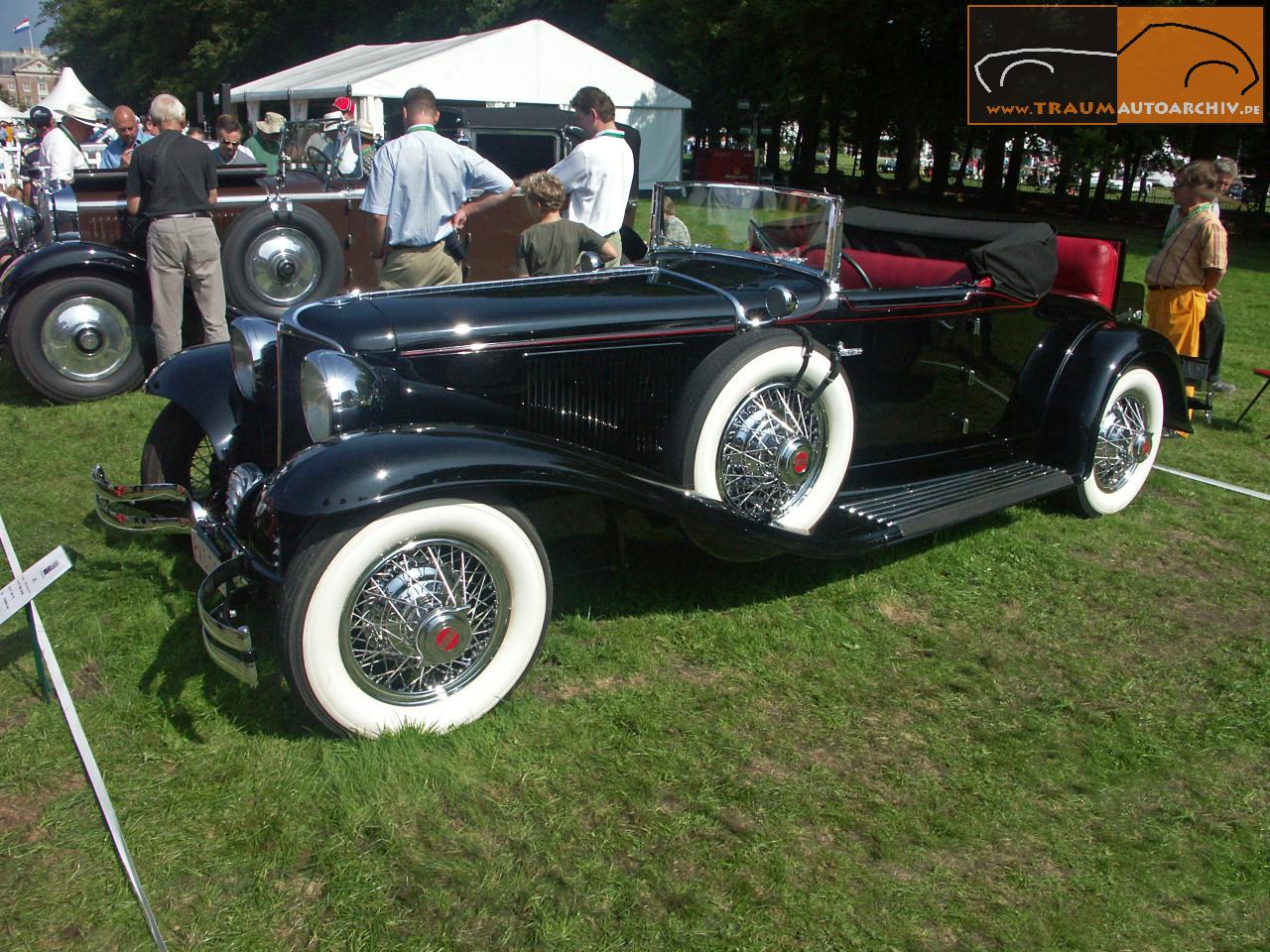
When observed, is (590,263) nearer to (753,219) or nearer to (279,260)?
(753,219)

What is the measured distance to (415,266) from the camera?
5492mm

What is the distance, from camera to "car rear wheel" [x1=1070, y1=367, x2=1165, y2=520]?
15.6 feet

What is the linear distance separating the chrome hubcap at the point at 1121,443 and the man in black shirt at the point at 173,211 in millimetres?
5409

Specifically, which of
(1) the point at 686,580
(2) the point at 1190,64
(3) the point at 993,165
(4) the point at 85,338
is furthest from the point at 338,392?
(3) the point at 993,165

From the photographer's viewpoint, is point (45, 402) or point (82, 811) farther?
point (45, 402)

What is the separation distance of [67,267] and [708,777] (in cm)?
562

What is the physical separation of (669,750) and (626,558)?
2.46 feet

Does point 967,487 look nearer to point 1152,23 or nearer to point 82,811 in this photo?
point 82,811

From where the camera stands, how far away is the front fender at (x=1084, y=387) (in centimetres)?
454

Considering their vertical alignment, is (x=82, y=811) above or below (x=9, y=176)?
below

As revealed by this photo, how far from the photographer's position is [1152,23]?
15.9m

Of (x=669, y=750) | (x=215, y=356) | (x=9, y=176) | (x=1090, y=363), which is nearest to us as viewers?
(x=669, y=750)

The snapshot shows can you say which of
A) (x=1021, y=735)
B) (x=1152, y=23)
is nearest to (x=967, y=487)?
(x=1021, y=735)

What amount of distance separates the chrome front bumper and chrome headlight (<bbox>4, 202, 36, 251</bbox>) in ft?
16.8
